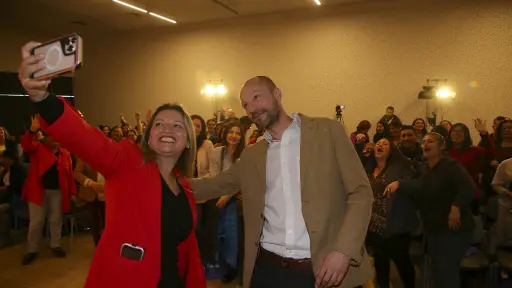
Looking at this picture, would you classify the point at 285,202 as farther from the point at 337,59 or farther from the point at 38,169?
the point at 337,59

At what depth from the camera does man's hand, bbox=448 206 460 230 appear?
312 centimetres

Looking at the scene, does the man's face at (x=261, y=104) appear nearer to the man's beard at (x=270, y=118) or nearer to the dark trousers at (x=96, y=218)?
the man's beard at (x=270, y=118)

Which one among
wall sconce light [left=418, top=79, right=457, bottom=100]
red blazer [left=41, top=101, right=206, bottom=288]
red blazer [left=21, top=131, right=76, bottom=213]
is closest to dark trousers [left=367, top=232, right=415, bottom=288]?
red blazer [left=41, top=101, right=206, bottom=288]

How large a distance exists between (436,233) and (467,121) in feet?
21.6

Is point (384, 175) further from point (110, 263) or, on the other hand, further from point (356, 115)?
point (356, 115)

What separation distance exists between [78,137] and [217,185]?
2.87 ft

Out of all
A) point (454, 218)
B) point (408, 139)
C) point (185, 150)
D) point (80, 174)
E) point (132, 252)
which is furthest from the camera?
A: point (408, 139)

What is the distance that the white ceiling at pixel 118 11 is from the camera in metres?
9.40

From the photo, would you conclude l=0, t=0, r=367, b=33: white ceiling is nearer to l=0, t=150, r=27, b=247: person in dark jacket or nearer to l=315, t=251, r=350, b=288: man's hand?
l=0, t=150, r=27, b=247: person in dark jacket

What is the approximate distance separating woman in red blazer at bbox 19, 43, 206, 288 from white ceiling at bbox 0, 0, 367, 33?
27.3 ft

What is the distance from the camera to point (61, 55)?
3.33ft

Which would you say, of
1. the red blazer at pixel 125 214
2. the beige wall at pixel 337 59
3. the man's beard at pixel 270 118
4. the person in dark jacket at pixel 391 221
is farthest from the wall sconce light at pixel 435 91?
the red blazer at pixel 125 214

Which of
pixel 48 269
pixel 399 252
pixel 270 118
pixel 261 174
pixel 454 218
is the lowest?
pixel 48 269

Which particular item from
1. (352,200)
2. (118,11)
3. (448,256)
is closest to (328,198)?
(352,200)
